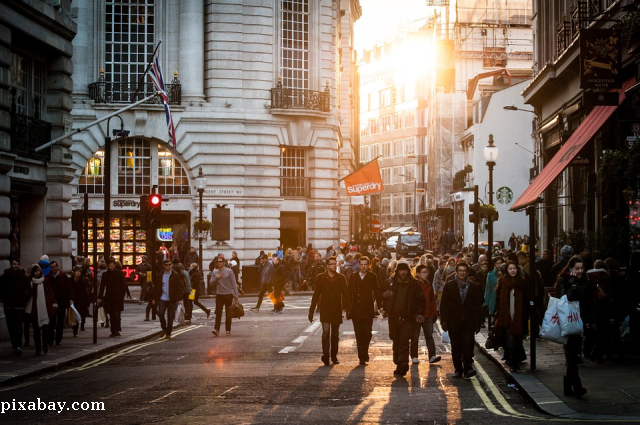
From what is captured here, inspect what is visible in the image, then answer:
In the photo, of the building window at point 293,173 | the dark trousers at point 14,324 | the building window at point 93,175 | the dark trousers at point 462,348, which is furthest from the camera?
the building window at point 293,173

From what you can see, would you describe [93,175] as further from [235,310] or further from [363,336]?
[363,336]

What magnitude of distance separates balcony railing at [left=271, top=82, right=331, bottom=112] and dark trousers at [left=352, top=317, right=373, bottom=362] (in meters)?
29.2

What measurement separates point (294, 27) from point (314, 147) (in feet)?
19.6

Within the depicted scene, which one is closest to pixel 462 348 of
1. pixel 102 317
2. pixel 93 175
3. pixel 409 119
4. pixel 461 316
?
pixel 461 316

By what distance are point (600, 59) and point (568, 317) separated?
7.22m

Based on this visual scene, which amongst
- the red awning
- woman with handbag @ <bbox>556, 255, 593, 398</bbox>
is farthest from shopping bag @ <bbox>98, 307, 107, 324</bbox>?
woman with handbag @ <bbox>556, 255, 593, 398</bbox>

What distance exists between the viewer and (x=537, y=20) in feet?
108

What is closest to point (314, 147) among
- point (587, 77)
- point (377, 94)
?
point (587, 77)

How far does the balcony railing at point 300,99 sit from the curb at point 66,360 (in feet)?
78.6

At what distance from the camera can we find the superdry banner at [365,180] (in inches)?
1839

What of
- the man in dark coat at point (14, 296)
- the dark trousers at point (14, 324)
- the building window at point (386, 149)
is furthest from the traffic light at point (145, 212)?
the building window at point (386, 149)

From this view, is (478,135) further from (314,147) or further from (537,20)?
(537,20)

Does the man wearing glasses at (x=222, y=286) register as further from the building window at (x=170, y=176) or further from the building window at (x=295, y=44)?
the building window at (x=295, y=44)

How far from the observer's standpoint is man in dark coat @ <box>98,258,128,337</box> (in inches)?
895
